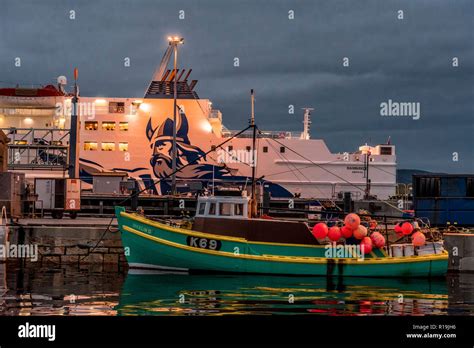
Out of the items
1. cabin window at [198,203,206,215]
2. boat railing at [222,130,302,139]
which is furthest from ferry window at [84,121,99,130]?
cabin window at [198,203,206,215]

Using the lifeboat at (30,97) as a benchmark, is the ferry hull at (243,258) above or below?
below

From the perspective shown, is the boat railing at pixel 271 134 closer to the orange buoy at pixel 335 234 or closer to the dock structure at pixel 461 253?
the dock structure at pixel 461 253

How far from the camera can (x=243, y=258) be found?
2438 centimetres

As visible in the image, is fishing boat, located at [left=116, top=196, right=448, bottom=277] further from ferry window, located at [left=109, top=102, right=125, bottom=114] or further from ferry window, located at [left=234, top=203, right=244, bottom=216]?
ferry window, located at [left=109, top=102, right=125, bottom=114]

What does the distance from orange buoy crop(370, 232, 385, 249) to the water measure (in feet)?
4.11

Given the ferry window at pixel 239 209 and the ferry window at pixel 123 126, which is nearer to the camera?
the ferry window at pixel 239 209

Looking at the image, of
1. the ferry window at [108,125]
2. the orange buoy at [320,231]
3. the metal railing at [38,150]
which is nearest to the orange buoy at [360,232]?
the orange buoy at [320,231]

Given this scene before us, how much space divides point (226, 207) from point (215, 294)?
577cm

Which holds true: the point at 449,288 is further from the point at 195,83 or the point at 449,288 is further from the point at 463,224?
the point at 195,83

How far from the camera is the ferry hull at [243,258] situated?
24.4 metres

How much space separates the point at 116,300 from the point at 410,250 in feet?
37.8

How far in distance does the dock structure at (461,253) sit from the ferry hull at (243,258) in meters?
1.90
